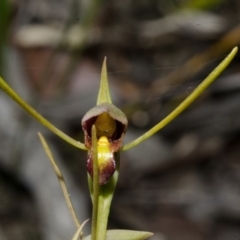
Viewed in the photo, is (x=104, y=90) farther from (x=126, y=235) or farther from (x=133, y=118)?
(x=133, y=118)

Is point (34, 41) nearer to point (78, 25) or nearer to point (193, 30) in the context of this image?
point (78, 25)

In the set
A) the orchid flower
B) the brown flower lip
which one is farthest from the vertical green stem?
the brown flower lip

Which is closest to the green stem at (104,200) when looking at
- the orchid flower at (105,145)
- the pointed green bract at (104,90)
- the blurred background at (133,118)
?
the orchid flower at (105,145)

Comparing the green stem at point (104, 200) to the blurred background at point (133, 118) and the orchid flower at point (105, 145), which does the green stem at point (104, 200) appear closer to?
the orchid flower at point (105, 145)

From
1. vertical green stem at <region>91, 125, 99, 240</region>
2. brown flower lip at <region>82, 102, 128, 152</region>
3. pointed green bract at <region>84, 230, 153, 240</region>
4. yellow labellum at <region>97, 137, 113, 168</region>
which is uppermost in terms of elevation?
brown flower lip at <region>82, 102, 128, 152</region>

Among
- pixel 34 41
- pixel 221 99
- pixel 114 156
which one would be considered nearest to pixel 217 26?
pixel 221 99

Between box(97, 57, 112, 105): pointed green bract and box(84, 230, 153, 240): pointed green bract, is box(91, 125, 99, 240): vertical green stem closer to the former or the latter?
box(84, 230, 153, 240): pointed green bract

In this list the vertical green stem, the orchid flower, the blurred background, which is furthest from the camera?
the blurred background
